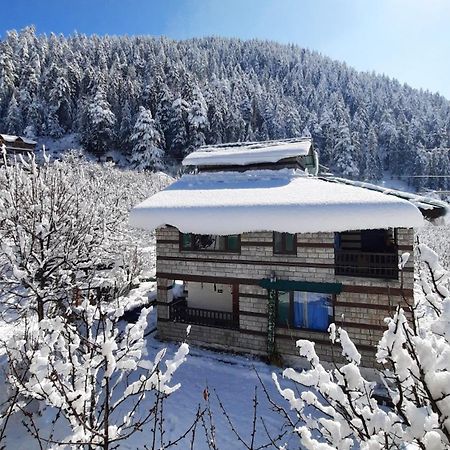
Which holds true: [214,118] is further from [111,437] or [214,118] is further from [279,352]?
[111,437]

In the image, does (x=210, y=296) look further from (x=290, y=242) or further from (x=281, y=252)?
(x=290, y=242)

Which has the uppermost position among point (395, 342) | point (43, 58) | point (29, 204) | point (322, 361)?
point (43, 58)

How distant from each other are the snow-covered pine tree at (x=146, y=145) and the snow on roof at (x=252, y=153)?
45.7 meters

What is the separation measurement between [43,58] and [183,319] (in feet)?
354

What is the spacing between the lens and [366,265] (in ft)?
39.4

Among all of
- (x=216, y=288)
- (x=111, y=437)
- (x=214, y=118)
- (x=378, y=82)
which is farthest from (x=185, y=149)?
(x=378, y=82)

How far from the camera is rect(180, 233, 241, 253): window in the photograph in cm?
1404

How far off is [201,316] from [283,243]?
4825mm

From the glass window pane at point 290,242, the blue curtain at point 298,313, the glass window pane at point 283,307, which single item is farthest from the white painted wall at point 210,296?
the glass window pane at point 290,242

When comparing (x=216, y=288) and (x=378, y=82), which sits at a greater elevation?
(x=378, y=82)

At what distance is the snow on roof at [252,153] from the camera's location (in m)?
15.9

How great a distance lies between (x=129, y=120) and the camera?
234ft

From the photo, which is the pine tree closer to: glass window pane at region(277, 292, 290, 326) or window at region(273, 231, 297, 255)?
window at region(273, 231, 297, 255)

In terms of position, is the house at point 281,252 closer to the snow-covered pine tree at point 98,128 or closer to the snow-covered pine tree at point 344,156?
the snow-covered pine tree at point 98,128
